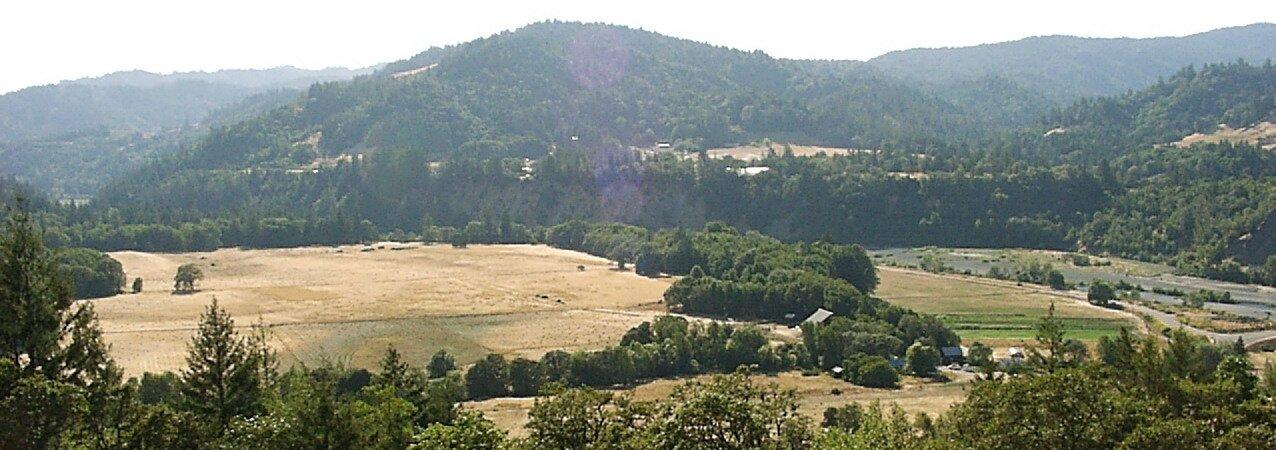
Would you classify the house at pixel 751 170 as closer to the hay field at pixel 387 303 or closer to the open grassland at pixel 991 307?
the hay field at pixel 387 303

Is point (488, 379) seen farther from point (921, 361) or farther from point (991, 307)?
point (991, 307)

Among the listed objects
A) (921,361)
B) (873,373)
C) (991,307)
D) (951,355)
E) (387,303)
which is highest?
(387,303)

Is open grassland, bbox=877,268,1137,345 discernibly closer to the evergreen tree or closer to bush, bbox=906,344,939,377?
bush, bbox=906,344,939,377

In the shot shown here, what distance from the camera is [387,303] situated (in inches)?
3521

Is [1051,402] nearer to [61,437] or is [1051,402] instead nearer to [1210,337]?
[61,437]

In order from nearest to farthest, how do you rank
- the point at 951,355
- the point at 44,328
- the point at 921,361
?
the point at 44,328 → the point at 921,361 → the point at 951,355

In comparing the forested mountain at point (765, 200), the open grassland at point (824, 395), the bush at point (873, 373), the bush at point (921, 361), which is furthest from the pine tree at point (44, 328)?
the forested mountain at point (765, 200)

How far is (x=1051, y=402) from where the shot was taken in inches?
862

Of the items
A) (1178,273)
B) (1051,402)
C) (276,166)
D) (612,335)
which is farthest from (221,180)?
(1051,402)

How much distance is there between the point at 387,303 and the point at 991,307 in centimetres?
4957

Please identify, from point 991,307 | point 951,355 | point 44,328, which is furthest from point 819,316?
point 44,328

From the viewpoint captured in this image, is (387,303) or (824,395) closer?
(824,395)

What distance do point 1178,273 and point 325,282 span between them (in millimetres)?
84157

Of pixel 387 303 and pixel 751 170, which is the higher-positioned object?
pixel 751 170
